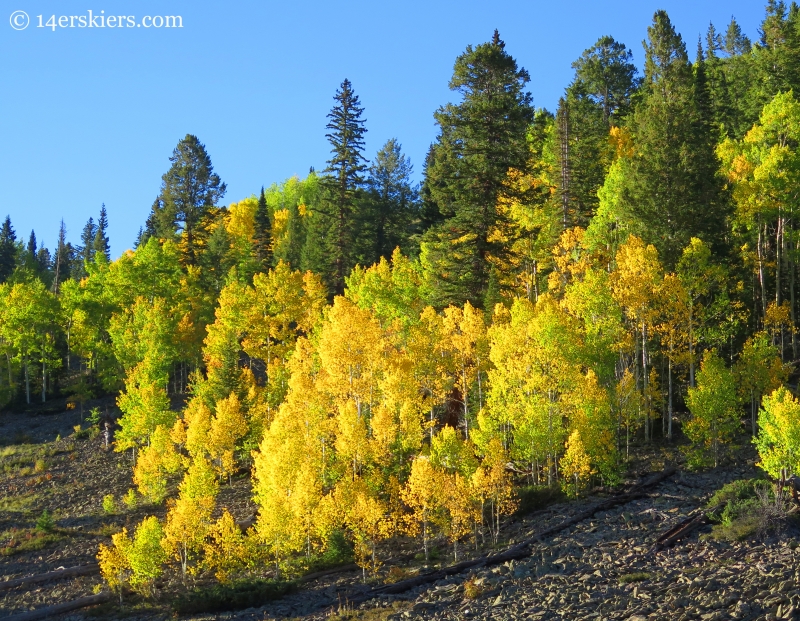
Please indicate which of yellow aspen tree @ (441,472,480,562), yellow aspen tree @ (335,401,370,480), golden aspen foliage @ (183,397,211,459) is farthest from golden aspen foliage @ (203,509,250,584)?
golden aspen foliage @ (183,397,211,459)

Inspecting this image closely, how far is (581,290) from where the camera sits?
3578cm

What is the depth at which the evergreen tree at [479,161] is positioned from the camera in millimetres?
42625

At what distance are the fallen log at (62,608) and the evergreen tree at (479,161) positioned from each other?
22.0m

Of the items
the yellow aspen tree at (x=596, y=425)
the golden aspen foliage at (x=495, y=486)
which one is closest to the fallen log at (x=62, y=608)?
the golden aspen foliage at (x=495, y=486)

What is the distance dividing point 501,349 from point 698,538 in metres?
11.7

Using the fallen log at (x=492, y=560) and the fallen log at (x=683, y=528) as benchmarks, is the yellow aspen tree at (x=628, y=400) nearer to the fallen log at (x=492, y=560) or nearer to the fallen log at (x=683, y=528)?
the fallen log at (x=492, y=560)

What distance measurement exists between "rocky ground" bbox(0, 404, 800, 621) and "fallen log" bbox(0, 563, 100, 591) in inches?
15.2

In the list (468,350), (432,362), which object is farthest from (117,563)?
(468,350)

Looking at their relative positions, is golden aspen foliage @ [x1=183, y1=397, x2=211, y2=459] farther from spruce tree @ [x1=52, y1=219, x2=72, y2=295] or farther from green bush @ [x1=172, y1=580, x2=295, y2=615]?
spruce tree @ [x1=52, y1=219, x2=72, y2=295]

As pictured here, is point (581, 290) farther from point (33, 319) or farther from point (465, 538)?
point (33, 319)

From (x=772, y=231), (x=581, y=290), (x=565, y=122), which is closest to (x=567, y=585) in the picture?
(x=581, y=290)

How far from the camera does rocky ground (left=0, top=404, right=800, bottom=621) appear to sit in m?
19.3

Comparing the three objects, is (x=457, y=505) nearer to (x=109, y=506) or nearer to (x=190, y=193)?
(x=109, y=506)

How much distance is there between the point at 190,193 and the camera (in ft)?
242
